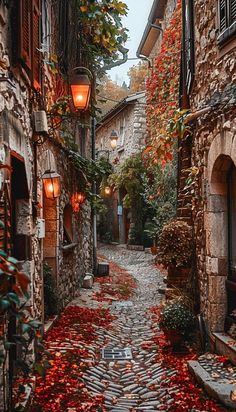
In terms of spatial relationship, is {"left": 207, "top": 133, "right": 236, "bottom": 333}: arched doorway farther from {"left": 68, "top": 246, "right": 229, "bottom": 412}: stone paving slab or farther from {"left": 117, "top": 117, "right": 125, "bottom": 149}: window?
{"left": 117, "top": 117, "right": 125, "bottom": 149}: window

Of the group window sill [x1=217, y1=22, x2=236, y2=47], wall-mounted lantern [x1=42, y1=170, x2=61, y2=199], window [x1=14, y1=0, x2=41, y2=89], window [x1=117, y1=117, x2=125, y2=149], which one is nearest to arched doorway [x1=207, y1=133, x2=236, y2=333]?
window sill [x1=217, y1=22, x2=236, y2=47]

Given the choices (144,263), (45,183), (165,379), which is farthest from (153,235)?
(165,379)

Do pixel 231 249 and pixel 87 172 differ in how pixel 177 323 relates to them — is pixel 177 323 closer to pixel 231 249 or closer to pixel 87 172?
pixel 231 249

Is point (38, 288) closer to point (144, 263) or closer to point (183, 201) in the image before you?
point (183, 201)

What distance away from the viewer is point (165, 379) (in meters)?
5.05

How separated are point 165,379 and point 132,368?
0.73 m

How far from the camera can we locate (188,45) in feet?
22.3

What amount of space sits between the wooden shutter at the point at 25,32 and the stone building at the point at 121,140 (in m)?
12.0

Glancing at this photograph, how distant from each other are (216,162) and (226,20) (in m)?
1.66

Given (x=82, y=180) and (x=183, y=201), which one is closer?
(x=183, y=201)

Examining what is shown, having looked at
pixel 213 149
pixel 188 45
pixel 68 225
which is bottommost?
pixel 68 225

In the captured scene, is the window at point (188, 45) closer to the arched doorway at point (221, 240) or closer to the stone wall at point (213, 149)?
the stone wall at point (213, 149)

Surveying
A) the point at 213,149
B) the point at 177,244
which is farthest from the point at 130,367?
the point at 213,149

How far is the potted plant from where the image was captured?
5742 mm
